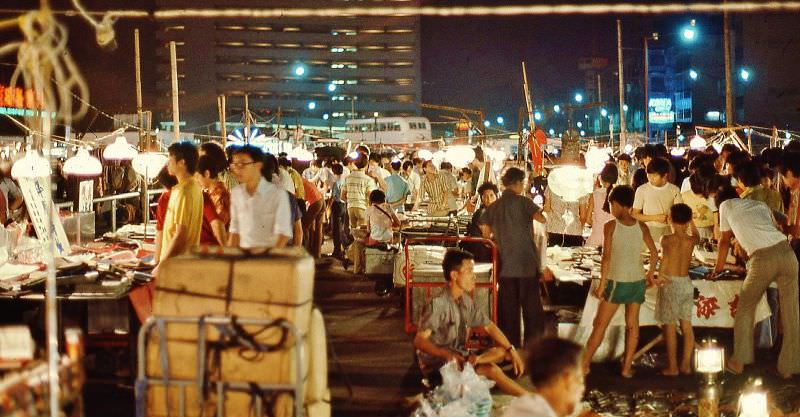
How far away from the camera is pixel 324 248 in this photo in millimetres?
19031

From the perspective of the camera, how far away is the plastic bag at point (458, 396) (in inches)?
246

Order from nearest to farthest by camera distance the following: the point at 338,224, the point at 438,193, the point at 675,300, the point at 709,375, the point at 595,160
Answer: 1. the point at 709,375
2. the point at 675,300
3. the point at 438,193
4. the point at 595,160
5. the point at 338,224

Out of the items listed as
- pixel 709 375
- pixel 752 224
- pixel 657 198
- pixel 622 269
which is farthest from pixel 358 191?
pixel 709 375

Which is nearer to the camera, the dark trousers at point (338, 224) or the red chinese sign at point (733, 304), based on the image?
the red chinese sign at point (733, 304)

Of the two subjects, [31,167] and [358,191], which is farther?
[358,191]

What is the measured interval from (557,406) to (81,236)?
9.06 metres

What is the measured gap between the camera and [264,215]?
680 cm

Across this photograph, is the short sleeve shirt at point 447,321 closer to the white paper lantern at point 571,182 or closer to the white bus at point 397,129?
the white paper lantern at point 571,182

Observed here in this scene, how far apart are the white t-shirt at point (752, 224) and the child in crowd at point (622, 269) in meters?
0.88

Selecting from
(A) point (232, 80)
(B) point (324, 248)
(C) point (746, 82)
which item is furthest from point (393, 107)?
(B) point (324, 248)

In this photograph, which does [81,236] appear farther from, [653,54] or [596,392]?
[653,54]

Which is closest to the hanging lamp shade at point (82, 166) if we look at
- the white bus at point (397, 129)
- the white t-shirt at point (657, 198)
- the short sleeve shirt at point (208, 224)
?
the short sleeve shirt at point (208, 224)

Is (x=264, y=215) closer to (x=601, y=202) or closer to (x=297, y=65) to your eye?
(x=601, y=202)

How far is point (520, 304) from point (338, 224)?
8.19 m
